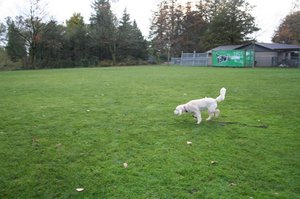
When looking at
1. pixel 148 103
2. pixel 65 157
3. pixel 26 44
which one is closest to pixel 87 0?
pixel 26 44

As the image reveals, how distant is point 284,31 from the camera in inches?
2109

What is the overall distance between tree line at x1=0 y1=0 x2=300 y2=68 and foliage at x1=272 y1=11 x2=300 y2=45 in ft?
0.77

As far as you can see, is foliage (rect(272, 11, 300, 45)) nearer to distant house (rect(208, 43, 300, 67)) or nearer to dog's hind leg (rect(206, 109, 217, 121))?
distant house (rect(208, 43, 300, 67))

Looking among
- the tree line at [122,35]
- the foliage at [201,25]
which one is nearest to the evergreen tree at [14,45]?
the tree line at [122,35]

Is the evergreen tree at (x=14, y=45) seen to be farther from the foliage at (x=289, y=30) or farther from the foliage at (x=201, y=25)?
the foliage at (x=289, y=30)

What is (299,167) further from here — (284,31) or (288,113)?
(284,31)

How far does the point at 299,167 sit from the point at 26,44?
50.8 m

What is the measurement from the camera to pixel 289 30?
5188 cm

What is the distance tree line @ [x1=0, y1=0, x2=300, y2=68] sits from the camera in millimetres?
46938

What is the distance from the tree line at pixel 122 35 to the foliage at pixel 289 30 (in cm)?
23

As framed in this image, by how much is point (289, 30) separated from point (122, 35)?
32044 millimetres

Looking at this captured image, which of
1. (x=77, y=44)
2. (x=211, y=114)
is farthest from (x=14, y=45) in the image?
(x=211, y=114)

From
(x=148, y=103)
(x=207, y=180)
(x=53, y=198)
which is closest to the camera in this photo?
(x=53, y=198)

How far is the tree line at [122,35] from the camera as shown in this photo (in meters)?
46.9
